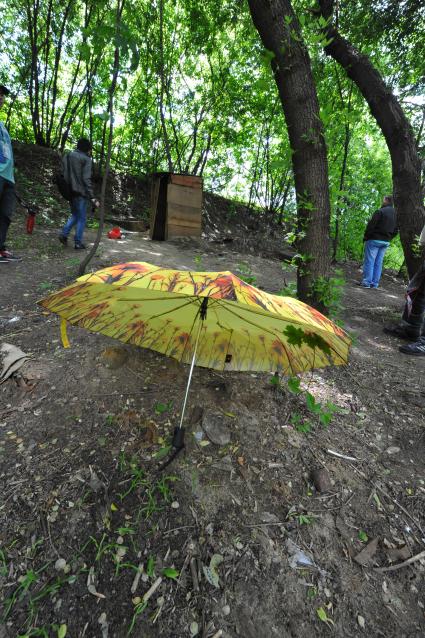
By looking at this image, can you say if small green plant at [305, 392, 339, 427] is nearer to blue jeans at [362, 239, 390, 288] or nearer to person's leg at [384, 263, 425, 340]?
person's leg at [384, 263, 425, 340]

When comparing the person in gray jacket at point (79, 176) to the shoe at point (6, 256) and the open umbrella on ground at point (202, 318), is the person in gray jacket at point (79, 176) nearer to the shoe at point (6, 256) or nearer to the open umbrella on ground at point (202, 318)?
the shoe at point (6, 256)

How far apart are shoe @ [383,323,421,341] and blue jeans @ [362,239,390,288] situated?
8.72 ft

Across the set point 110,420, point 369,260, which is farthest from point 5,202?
point 369,260

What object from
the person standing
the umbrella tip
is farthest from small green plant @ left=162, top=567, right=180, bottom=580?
the person standing

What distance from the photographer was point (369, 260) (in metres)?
6.55

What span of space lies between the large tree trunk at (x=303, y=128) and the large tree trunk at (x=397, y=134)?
200cm

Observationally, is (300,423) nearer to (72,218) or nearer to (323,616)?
(323,616)

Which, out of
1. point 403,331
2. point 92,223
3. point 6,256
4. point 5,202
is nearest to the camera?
point 403,331

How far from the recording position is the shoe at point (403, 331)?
3.83m

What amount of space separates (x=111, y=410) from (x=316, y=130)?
9.70ft

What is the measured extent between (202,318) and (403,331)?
347 cm

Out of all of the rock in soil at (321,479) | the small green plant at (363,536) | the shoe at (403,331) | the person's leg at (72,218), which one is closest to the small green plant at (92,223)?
the person's leg at (72,218)

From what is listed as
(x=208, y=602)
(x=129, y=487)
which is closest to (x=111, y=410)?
(x=129, y=487)

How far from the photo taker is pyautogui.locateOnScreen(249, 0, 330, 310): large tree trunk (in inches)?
110
